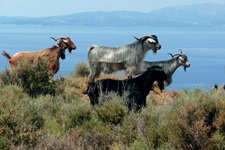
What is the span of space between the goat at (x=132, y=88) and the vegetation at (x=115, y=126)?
0.43m

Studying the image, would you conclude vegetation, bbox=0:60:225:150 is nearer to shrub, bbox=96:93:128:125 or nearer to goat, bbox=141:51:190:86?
shrub, bbox=96:93:128:125

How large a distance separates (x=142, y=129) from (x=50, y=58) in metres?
6.28

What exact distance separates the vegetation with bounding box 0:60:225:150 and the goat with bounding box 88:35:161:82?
3.79 meters

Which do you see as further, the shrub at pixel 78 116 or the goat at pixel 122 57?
the goat at pixel 122 57

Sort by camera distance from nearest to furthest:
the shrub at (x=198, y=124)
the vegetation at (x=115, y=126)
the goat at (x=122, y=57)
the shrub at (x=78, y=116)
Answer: the shrub at (x=198, y=124)
the vegetation at (x=115, y=126)
the shrub at (x=78, y=116)
the goat at (x=122, y=57)

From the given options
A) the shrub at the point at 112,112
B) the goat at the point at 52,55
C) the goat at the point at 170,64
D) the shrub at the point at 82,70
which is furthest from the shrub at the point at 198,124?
the shrub at the point at 82,70

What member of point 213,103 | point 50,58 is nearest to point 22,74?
point 50,58

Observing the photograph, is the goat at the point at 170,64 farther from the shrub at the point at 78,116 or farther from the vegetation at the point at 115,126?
the shrub at the point at 78,116

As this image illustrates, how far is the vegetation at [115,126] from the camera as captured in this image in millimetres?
6727

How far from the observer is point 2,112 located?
767 cm

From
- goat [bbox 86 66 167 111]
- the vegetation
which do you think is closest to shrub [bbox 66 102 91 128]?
the vegetation

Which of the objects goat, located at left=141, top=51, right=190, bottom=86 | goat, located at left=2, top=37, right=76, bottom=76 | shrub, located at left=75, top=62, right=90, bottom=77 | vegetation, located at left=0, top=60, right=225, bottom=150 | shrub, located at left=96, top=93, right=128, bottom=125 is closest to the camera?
vegetation, located at left=0, top=60, right=225, bottom=150

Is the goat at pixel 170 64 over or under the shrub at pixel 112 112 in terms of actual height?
under

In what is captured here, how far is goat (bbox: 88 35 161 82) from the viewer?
1378 cm
